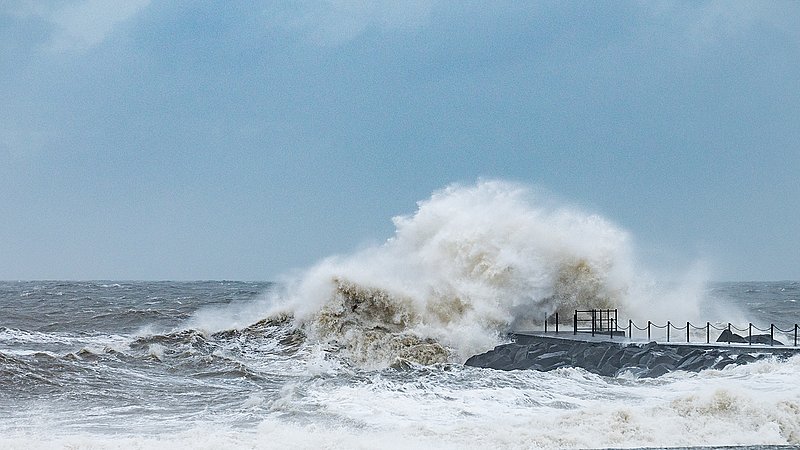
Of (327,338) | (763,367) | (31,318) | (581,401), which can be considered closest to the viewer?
(581,401)

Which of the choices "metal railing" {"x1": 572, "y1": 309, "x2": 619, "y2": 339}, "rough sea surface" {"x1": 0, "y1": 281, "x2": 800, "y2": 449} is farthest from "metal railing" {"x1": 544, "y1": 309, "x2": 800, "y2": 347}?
"rough sea surface" {"x1": 0, "y1": 281, "x2": 800, "y2": 449}

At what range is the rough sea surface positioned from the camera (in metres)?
7.94

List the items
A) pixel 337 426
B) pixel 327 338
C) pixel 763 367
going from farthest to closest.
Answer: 1. pixel 327 338
2. pixel 763 367
3. pixel 337 426

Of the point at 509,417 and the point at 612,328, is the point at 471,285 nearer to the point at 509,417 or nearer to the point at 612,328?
the point at 612,328

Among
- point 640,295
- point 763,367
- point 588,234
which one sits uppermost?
point 588,234

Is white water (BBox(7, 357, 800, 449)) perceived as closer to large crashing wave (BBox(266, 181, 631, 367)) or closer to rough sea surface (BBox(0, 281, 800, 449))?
rough sea surface (BBox(0, 281, 800, 449))

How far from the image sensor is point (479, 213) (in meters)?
20.2

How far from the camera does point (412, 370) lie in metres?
12.9

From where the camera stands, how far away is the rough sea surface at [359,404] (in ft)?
26.1

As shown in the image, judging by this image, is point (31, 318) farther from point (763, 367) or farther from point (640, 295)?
point (763, 367)

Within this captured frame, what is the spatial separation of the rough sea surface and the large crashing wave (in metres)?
1.03

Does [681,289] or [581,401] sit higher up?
[681,289]

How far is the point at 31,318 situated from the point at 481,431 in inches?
901

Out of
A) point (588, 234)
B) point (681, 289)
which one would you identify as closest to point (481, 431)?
point (588, 234)
